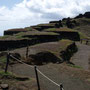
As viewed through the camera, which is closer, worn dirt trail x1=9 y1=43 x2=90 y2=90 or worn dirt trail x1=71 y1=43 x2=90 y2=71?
worn dirt trail x1=9 y1=43 x2=90 y2=90

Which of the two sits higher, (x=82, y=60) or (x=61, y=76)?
(x=61, y=76)

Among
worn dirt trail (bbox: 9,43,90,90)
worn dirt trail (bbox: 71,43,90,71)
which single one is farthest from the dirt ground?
worn dirt trail (bbox: 71,43,90,71)

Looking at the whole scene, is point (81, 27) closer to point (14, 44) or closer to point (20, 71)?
point (14, 44)

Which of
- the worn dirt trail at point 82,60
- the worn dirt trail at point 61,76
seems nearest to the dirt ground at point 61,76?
the worn dirt trail at point 61,76

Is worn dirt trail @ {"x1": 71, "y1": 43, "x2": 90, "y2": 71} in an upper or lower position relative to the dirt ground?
lower

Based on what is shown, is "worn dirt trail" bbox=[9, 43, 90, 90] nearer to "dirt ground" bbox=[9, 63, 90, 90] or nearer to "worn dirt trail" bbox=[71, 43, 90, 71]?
"dirt ground" bbox=[9, 63, 90, 90]

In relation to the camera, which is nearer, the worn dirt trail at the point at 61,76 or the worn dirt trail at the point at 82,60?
the worn dirt trail at the point at 61,76

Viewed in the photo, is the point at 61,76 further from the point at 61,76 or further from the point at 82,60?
the point at 82,60

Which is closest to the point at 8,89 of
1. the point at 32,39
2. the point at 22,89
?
the point at 22,89

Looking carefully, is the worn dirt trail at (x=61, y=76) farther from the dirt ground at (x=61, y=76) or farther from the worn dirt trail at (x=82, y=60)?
the worn dirt trail at (x=82, y=60)

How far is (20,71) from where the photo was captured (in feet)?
49.9

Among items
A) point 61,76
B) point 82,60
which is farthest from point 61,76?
point 82,60

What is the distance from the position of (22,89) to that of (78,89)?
2.97 m

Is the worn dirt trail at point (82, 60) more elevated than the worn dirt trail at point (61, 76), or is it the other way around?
the worn dirt trail at point (61, 76)
